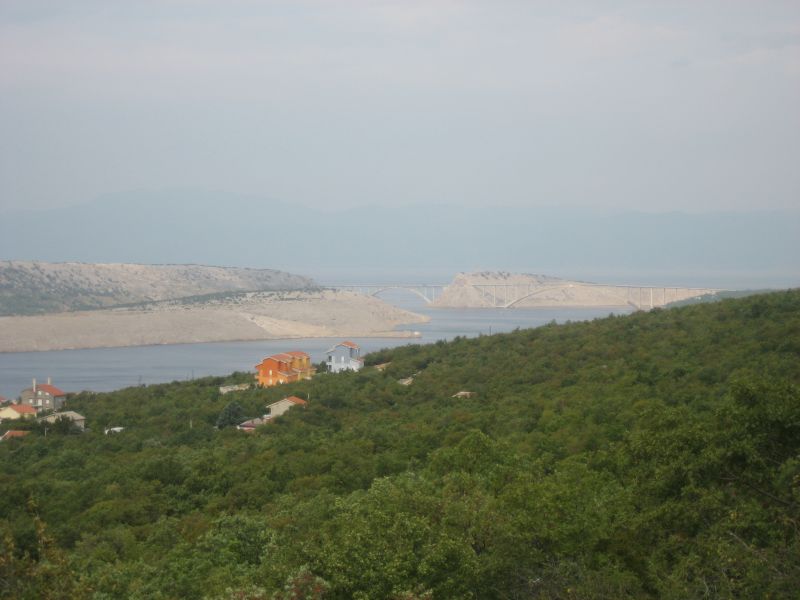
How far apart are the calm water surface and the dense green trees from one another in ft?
63.6

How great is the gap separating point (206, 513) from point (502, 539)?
565cm

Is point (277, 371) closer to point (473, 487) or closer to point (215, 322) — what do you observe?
point (473, 487)

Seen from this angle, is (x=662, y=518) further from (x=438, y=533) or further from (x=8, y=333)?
(x=8, y=333)

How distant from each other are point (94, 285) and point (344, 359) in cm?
5744

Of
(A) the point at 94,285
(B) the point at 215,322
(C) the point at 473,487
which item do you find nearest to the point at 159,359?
(B) the point at 215,322

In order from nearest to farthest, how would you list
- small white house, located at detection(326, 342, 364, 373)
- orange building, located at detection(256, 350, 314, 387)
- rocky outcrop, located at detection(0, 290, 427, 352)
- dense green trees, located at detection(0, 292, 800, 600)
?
dense green trees, located at detection(0, 292, 800, 600) < orange building, located at detection(256, 350, 314, 387) < small white house, located at detection(326, 342, 364, 373) < rocky outcrop, located at detection(0, 290, 427, 352)

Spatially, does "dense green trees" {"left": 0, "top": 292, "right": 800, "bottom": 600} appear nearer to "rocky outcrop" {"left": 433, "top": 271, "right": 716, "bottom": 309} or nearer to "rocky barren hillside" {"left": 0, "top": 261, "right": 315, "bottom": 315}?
"rocky barren hillside" {"left": 0, "top": 261, "right": 315, "bottom": 315}

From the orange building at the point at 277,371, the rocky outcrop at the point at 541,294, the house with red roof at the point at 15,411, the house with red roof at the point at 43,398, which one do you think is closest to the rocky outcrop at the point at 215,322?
the rocky outcrop at the point at 541,294

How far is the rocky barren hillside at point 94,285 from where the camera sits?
7431 cm

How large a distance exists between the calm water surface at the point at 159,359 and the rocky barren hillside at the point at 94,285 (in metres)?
21.0

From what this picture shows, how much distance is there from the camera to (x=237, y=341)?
5938 centimetres

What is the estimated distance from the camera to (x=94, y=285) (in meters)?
82.7

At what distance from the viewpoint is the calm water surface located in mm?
38406

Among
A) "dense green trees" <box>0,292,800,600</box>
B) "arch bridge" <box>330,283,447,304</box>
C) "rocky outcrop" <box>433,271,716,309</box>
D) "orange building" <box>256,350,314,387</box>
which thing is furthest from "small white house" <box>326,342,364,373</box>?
"arch bridge" <box>330,283,447,304</box>
